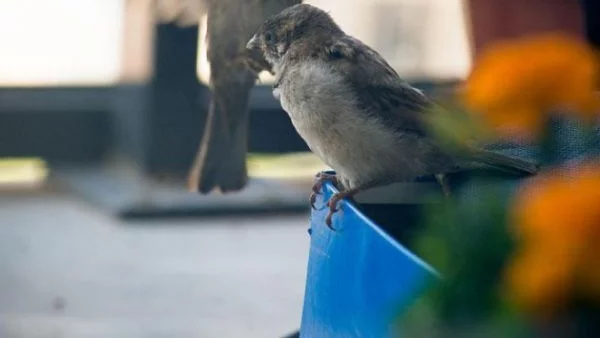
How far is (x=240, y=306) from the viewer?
199 cm

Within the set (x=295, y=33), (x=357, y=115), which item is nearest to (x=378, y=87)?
(x=357, y=115)

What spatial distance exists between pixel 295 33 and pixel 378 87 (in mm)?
158

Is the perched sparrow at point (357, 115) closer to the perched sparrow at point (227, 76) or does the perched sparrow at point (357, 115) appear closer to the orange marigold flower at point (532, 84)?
the perched sparrow at point (227, 76)

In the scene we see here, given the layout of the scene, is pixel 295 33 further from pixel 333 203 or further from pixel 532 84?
pixel 532 84

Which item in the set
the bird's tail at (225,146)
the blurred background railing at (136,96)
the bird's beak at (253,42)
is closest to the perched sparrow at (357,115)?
the bird's beak at (253,42)

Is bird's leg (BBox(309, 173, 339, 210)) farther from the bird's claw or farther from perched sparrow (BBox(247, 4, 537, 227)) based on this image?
the bird's claw

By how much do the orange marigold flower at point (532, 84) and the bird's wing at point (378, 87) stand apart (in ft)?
2.19

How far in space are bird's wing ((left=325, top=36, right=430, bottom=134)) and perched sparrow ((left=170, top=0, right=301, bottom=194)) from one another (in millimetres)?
226

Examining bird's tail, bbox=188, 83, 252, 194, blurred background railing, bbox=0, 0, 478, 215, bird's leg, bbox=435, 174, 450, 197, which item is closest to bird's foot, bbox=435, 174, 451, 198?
bird's leg, bbox=435, 174, 450, 197

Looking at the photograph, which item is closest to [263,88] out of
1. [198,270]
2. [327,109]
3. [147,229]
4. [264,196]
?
[264,196]

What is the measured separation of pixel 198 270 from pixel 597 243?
1.92m

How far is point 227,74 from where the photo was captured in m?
1.70

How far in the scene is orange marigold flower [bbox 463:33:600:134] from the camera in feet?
1.02

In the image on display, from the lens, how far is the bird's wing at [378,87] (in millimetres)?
1047
